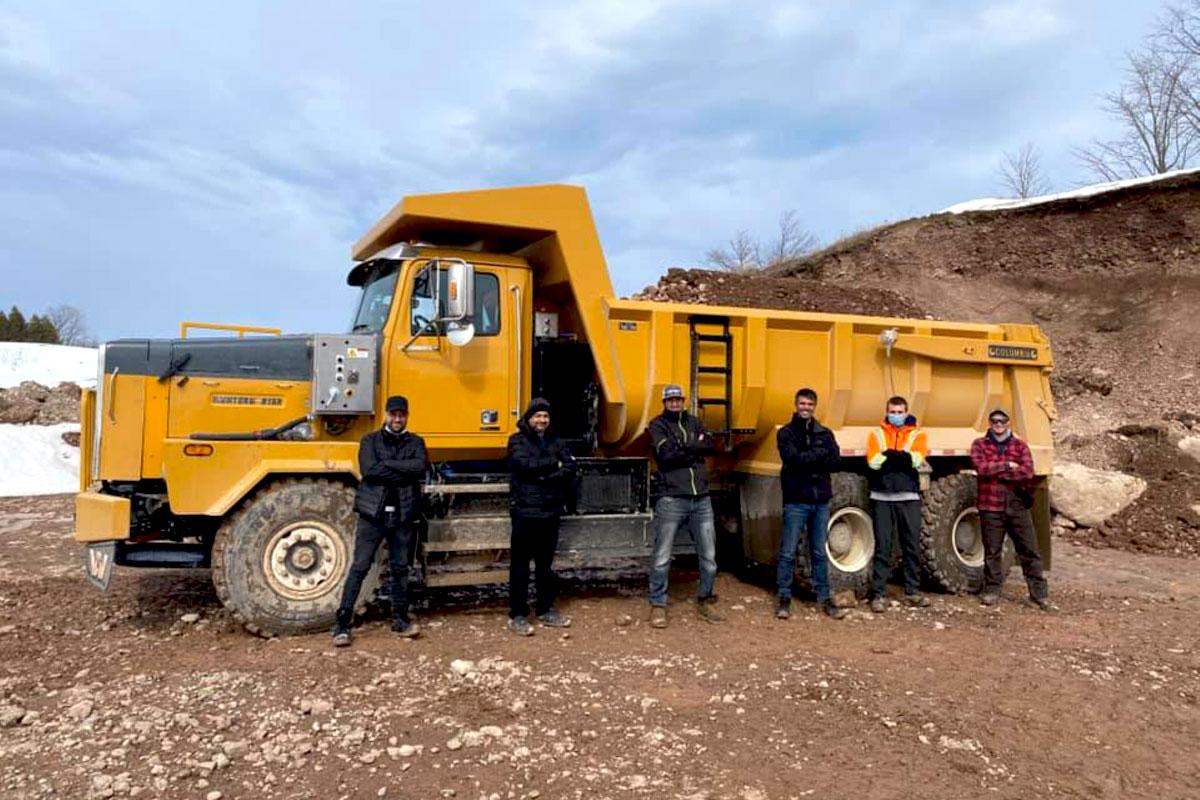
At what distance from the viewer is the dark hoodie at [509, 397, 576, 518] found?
19.0 feet

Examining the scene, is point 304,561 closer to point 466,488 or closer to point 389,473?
point 389,473

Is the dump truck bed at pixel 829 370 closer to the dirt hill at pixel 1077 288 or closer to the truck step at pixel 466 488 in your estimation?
the truck step at pixel 466 488

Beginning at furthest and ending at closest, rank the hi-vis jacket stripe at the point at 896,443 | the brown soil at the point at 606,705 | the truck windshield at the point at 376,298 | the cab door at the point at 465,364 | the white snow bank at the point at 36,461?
the white snow bank at the point at 36,461
the hi-vis jacket stripe at the point at 896,443
the truck windshield at the point at 376,298
the cab door at the point at 465,364
the brown soil at the point at 606,705

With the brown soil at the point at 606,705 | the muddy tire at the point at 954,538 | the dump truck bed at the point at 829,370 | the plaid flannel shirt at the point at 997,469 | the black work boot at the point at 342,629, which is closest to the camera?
the brown soil at the point at 606,705

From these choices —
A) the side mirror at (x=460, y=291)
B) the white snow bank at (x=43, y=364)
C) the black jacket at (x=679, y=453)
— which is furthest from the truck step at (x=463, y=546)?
the white snow bank at (x=43, y=364)

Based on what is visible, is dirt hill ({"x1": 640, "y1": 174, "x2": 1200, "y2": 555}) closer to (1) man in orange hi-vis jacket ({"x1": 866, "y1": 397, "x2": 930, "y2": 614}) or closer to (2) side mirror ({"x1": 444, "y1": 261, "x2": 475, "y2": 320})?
(1) man in orange hi-vis jacket ({"x1": 866, "y1": 397, "x2": 930, "y2": 614})

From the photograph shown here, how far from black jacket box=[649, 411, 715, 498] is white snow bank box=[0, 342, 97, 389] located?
31516mm

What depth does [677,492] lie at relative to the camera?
20.3ft

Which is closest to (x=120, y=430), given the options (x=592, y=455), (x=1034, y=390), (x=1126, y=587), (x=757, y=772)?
(x=592, y=455)

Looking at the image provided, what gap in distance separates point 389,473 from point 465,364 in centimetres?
112

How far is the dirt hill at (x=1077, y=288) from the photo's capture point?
47.9 feet

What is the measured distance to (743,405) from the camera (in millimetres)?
6922

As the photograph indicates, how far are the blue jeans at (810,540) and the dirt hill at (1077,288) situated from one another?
24.2 feet

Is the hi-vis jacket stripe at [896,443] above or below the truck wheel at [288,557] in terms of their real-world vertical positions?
above
